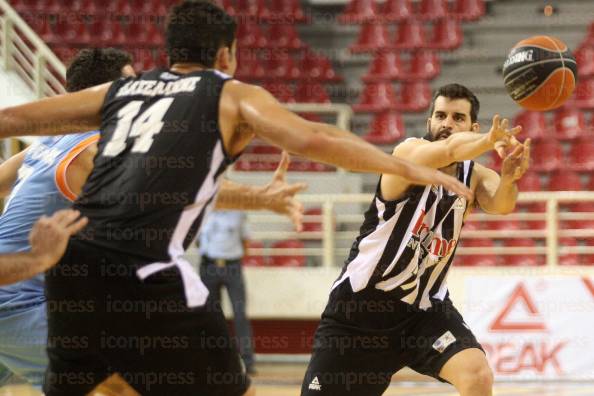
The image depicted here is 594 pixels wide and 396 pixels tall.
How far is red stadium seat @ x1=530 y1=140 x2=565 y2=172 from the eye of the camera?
11.3 meters

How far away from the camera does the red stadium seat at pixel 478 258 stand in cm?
1073

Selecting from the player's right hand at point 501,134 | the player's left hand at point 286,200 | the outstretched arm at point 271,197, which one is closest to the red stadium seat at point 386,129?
the player's right hand at point 501,134

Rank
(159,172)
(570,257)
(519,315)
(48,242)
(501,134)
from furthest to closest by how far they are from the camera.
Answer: (570,257) → (519,315) → (501,134) → (159,172) → (48,242)

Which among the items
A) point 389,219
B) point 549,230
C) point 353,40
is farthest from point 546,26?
point 389,219

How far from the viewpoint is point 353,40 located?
13750 millimetres

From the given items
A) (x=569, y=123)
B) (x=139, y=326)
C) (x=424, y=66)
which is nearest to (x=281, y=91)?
(x=424, y=66)

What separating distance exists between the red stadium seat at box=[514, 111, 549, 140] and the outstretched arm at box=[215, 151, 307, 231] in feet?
26.9

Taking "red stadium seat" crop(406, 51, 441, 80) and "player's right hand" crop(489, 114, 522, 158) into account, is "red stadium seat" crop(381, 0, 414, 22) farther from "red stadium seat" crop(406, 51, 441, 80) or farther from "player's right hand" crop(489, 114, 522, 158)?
"player's right hand" crop(489, 114, 522, 158)

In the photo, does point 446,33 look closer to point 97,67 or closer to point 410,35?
point 410,35

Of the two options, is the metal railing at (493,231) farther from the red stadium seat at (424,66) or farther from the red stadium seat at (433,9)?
the red stadium seat at (433,9)

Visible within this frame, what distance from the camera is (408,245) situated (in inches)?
185

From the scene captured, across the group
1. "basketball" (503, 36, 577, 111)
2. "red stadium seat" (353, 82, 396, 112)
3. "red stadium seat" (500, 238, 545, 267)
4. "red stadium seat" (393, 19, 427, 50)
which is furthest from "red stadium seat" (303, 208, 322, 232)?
"basketball" (503, 36, 577, 111)

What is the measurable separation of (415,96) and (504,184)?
25.7ft

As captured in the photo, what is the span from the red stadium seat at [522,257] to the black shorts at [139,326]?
7.72 m
